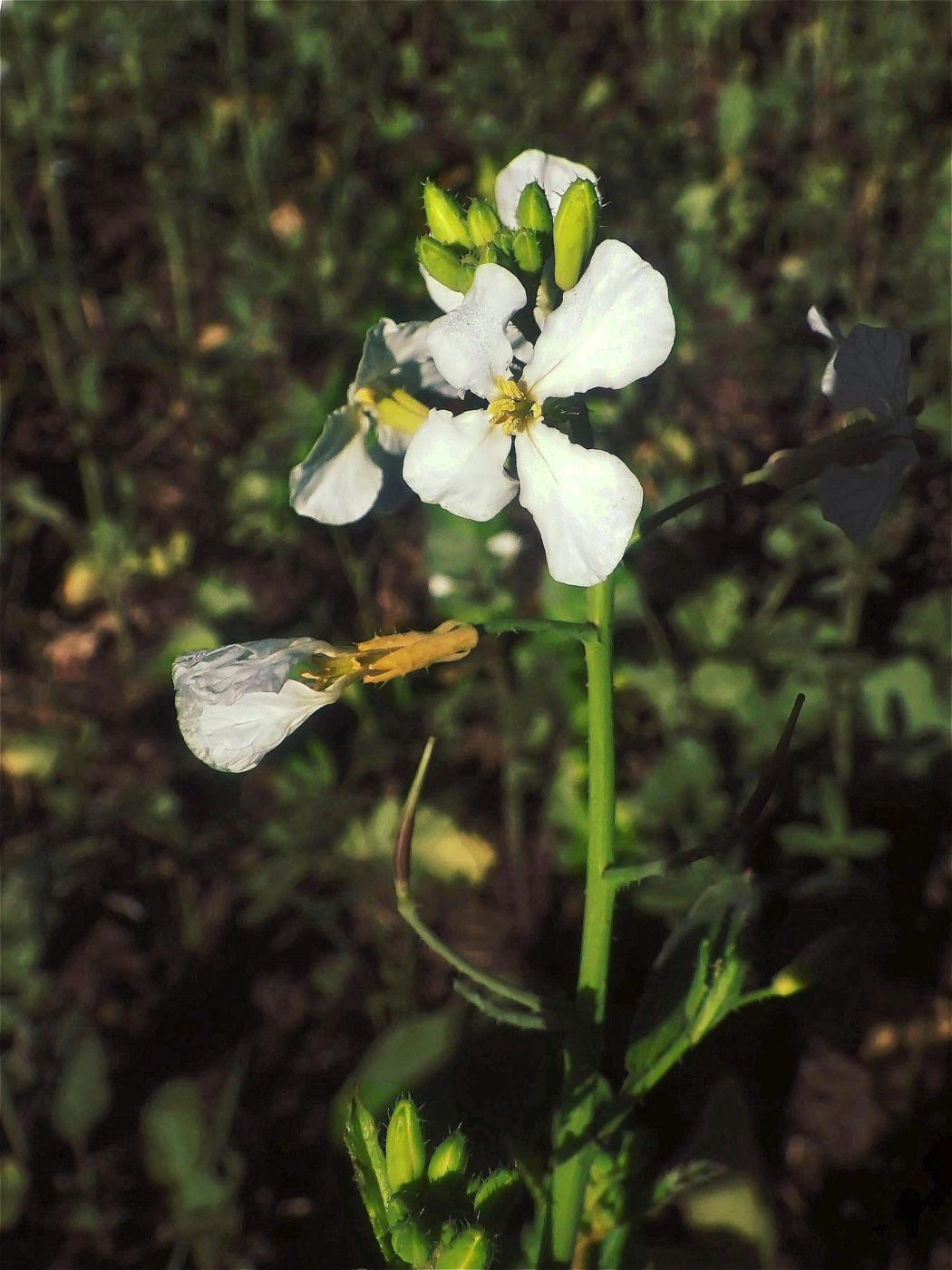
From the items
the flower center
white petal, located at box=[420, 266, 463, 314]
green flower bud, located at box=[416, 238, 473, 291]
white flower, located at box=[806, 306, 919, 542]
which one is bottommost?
white flower, located at box=[806, 306, 919, 542]

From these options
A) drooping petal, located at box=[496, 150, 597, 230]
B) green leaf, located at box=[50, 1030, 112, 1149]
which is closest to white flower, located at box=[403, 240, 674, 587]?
drooping petal, located at box=[496, 150, 597, 230]

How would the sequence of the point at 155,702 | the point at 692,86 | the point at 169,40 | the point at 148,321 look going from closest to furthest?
the point at 155,702 → the point at 148,321 → the point at 169,40 → the point at 692,86

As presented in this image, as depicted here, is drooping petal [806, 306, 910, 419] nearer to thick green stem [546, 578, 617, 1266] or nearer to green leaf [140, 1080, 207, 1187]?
thick green stem [546, 578, 617, 1266]

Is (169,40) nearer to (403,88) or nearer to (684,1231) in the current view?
(403,88)

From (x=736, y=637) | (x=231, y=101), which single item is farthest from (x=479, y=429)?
(x=231, y=101)

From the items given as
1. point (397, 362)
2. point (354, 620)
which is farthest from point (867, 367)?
point (354, 620)

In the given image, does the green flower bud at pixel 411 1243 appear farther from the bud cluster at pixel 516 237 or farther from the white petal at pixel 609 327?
the bud cluster at pixel 516 237
